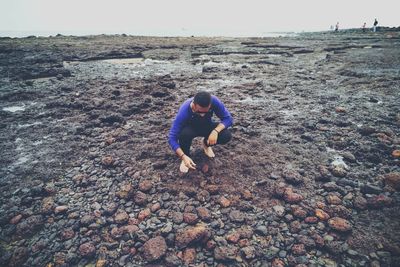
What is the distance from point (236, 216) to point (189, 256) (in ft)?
2.09

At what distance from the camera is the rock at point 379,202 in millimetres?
2674

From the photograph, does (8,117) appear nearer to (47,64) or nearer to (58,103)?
(58,103)

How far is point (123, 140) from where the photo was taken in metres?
4.21

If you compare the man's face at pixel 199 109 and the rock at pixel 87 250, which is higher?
the man's face at pixel 199 109

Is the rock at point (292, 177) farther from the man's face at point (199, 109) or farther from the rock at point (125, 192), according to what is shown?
the rock at point (125, 192)

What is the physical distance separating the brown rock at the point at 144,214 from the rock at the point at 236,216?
0.86m

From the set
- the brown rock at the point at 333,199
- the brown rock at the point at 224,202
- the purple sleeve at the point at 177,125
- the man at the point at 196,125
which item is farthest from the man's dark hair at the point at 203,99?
the brown rock at the point at 333,199

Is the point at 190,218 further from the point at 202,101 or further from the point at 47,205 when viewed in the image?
the point at 47,205

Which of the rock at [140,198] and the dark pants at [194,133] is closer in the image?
the rock at [140,198]

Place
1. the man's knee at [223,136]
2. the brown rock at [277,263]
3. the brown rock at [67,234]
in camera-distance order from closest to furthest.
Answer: the brown rock at [277,263], the brown rock at [67,234], the man's knee at [223,136]

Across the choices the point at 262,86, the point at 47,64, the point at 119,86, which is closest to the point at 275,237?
the point at 262,86

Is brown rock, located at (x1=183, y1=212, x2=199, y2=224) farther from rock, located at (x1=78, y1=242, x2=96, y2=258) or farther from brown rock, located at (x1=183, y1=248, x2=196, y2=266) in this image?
rock, located at (x1=78, y1=242, x2=96, y2=258)

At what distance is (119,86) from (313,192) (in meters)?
5.43

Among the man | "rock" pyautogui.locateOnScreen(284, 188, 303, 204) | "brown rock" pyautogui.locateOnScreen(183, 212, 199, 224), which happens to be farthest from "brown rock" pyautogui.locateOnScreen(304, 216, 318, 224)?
the man
